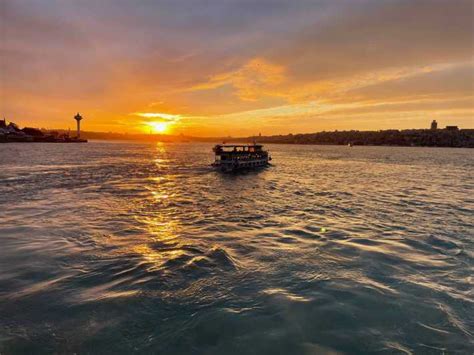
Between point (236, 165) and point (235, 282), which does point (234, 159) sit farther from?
point (235, 282)

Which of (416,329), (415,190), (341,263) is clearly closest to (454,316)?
(416,329)

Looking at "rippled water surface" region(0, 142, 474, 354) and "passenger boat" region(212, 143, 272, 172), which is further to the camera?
"passenger boat" region(212, 143, 272, 172)

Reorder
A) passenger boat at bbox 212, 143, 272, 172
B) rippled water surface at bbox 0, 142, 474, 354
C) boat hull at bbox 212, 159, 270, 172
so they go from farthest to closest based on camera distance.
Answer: passenger boat at bbox 212, 143, 272, 172
boat hull at bbox 212, 159, 270, 172
rippled water surface at bbox 0, 142, 474, 354

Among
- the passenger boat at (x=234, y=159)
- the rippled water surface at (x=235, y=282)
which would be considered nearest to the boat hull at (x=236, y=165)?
the passenger boat at (x=234, y=159)

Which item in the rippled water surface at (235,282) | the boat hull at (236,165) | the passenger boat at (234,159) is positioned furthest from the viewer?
the passenger boat at (234,159)

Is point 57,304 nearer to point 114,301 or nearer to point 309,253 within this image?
point 114,301

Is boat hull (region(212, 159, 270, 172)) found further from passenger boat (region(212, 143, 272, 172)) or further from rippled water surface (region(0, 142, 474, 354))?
rippled water surface (region(0, 142, 474, 354))

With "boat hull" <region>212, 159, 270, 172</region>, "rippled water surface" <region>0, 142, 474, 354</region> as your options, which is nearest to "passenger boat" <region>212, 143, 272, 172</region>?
"boat hull" <region>212, 159, 270, 172</region>

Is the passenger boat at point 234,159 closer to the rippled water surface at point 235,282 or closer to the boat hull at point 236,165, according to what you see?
the boat hull at point 236,165

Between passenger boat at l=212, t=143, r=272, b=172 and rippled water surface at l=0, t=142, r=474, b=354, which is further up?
passenger boat at l=212, t=143, r=272, b=172

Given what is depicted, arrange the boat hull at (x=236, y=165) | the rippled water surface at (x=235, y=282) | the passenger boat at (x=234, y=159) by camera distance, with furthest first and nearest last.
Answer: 1. the passenger boat at (x=234, y=159)
2. the boat hull at (x=236, y=165)
3. the rippled water surface at (x=235, y=282)

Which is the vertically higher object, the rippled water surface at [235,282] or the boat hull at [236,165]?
the boat hull at [236,165]

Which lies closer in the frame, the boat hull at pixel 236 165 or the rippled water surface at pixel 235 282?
the rippled water surface at pixel 235 282

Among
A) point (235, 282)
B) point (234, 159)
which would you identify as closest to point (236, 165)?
point (234, 159)
